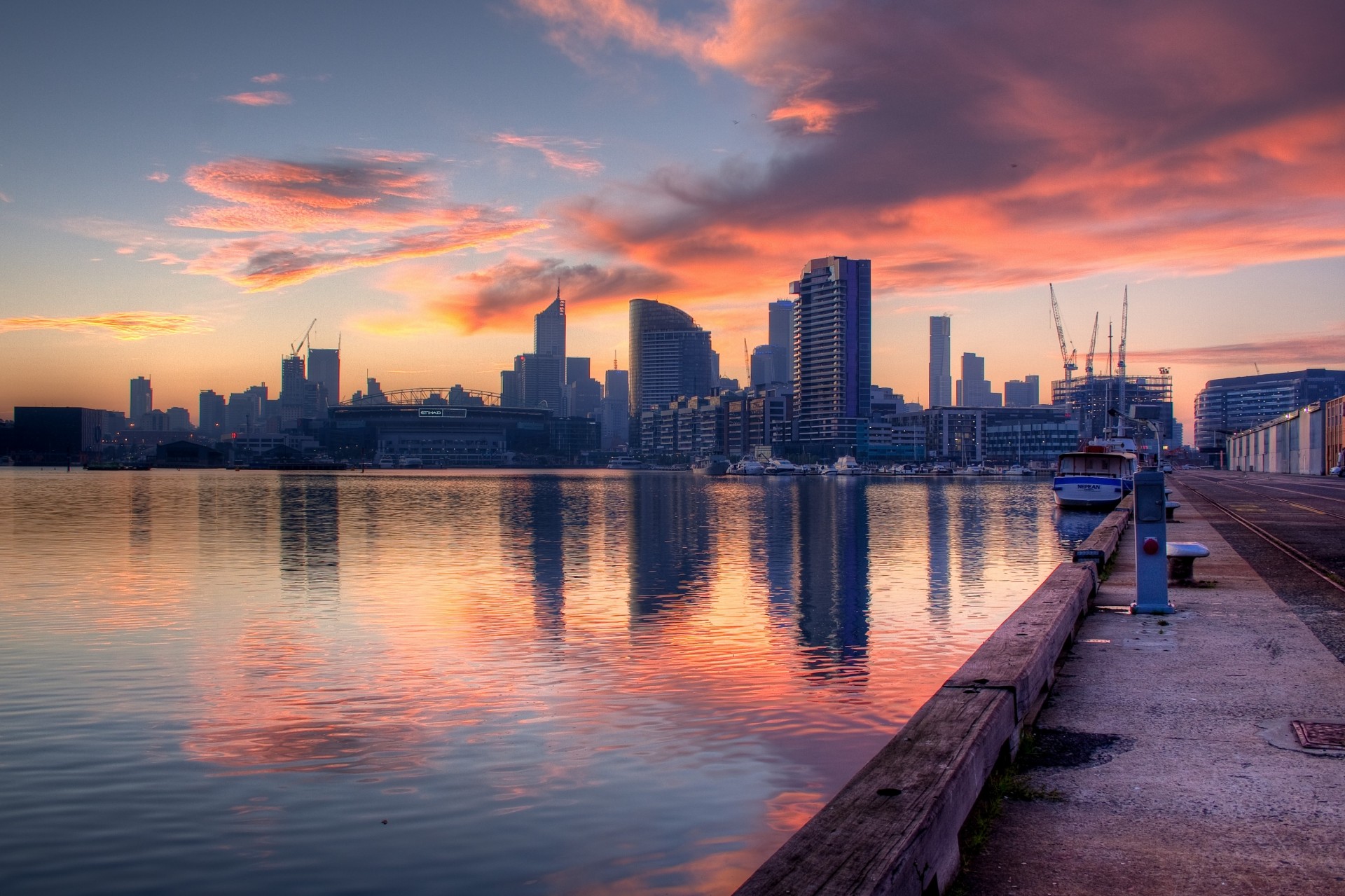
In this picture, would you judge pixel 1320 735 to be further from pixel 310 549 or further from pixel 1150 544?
pixel 310 549

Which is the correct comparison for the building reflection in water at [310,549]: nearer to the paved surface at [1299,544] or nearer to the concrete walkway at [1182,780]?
the concrete walkway at [1182,780]

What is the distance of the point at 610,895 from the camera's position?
31.5ft

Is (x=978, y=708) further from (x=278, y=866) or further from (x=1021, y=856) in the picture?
(x=278, y=866)

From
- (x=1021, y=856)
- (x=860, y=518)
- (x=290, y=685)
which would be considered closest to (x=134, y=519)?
(x=860, y=518)

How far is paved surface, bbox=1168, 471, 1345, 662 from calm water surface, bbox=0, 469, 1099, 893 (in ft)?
20.3

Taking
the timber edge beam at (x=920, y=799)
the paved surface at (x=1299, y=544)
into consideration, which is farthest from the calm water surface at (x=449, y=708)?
the paved surface at (x=1299, y=544)

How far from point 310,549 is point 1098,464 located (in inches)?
2202

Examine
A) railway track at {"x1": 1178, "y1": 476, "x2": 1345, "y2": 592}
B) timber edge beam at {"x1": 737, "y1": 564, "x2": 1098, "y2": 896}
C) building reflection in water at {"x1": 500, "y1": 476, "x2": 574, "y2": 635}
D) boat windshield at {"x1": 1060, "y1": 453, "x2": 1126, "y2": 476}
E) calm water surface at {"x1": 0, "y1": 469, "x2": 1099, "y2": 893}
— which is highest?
boat windshield at {"x1": 1060, "y1": 453, "x2": 1126, "y2": 476}

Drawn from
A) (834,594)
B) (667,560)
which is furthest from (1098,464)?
(834,594)

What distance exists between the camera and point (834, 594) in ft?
103

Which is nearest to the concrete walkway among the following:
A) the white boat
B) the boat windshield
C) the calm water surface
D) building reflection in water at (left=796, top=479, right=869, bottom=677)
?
the calm water surface

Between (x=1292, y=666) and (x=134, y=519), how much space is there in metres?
69.7

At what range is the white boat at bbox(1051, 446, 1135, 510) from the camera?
71375mm

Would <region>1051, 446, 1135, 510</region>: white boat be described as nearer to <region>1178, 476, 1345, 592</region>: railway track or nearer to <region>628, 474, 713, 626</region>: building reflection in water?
<region>1178, 476, 1345, 592</region>: railway track
